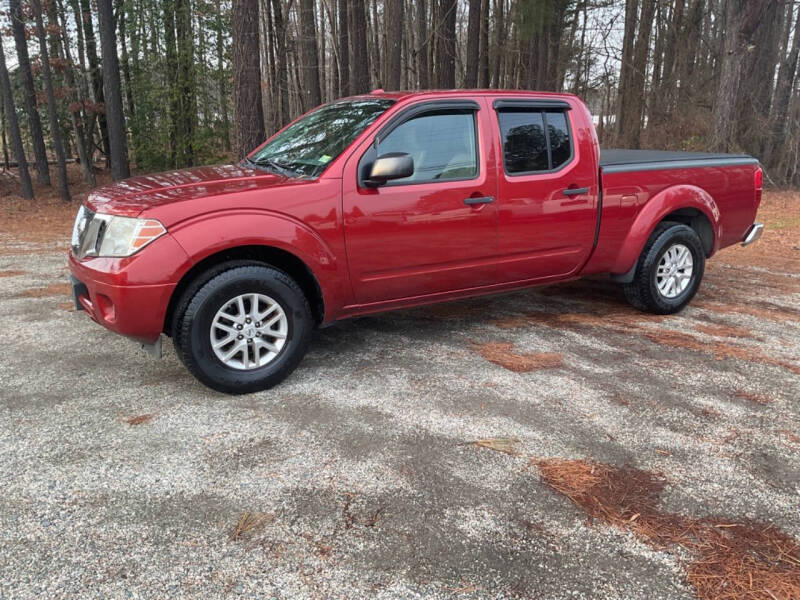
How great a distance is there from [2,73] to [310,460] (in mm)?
16946

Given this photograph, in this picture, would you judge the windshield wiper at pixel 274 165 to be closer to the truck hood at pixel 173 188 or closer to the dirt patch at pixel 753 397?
the truck hood at pixel 173 188

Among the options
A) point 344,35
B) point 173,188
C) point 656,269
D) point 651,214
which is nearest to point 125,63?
point 344,35

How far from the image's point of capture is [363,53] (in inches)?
557

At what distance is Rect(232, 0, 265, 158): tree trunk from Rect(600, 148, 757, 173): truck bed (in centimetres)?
520

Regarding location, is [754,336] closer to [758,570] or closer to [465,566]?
[758,570]

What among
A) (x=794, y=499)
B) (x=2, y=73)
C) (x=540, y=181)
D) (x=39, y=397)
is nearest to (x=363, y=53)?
(x=2, y=73)

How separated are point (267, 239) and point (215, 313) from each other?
1.79ft

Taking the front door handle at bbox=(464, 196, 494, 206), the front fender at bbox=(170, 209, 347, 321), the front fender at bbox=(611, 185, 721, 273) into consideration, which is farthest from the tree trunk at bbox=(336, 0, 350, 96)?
the front fender at bbox=(170, 209, 347, 321)

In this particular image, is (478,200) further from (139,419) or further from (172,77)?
(172,77)

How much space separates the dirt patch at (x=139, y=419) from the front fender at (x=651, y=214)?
387cm

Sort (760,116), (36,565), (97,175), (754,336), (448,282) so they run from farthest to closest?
(97,175) → (760,116) → (754,336) → (448,282) → (36,565)

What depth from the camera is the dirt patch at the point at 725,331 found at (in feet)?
16.7

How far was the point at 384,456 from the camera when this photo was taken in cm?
310

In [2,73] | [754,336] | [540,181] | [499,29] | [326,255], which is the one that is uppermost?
[499,29]
